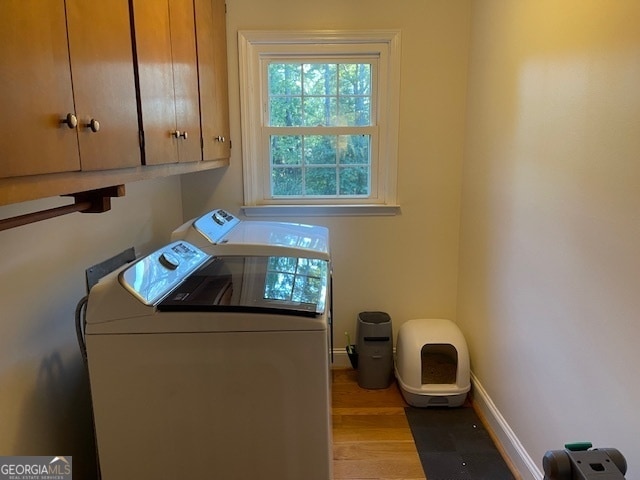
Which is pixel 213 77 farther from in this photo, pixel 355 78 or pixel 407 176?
pixel 407 176

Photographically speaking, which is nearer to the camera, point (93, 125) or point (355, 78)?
point (93, 125)

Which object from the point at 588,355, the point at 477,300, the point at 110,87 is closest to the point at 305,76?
the point at 477,300

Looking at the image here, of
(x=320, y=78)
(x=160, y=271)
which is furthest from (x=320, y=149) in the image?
(x=160, y=271)

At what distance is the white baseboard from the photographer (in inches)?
74.8

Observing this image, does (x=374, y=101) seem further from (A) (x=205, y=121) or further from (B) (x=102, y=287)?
(B) (x=102, y=287)

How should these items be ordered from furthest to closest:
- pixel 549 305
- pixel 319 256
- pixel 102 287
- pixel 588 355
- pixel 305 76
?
pixel 305 76 < pixel 319 256 < pixel 549 305 < pixel 588 355 < pixel 102 287

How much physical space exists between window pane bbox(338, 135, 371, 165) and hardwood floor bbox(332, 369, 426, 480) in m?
1.39

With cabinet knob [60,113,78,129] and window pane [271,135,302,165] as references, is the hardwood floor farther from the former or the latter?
cabinet knob [60,113,78,129]

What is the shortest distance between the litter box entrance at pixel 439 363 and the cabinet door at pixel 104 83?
2070 millimetres

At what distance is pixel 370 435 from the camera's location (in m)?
2.33

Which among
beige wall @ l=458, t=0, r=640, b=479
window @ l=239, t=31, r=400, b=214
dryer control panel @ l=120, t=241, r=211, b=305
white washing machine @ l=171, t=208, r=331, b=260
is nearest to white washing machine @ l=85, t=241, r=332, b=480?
dryer control panel @ l=120, t=241, r=211, b=305

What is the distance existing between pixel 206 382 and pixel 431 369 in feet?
5.91

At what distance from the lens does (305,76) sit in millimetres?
2744

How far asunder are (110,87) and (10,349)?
78 centimetres
